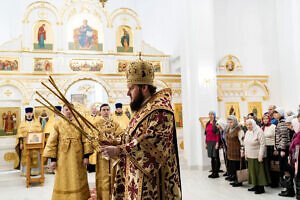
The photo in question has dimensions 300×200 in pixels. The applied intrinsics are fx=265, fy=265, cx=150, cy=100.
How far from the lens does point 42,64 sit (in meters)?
10.5

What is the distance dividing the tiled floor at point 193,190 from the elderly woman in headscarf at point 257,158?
0.24m

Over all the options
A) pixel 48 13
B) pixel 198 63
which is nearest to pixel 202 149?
pixel 198 63

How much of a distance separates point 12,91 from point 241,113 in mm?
9568

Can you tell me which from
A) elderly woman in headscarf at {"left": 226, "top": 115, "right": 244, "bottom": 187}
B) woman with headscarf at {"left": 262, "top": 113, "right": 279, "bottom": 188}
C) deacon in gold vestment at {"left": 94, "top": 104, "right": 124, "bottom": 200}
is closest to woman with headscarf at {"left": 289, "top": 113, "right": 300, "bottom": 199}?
woman with headscarf at {"left": 262, "top": 113, "right": 279, "bottom": 188}

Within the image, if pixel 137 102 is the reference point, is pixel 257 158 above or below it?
below

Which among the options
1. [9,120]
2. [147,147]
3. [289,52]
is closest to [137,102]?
[147,147]

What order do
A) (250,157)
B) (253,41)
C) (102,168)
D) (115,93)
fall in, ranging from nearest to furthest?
(102,168) → (250,157) → (115,93) → (253,41)

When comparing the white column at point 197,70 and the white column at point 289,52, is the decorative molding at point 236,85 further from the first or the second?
the white column at point 197,70

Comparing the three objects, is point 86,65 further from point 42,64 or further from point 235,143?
point 235,143

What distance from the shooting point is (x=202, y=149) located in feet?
28.1

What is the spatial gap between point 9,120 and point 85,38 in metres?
4.42

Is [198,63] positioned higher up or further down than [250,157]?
higher up

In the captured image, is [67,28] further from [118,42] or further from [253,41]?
[253,41]

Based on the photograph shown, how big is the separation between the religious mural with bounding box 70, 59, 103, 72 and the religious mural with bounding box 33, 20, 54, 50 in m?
1.17
